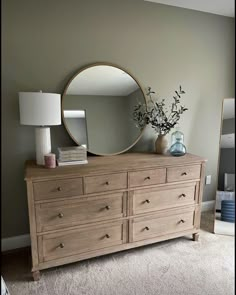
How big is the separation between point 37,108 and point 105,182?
31.1 inches

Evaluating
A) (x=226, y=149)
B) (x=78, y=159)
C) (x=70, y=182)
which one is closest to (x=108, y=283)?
(x=70, y=182)

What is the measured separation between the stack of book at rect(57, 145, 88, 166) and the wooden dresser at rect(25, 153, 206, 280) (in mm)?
95

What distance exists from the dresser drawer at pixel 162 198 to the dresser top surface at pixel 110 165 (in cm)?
24

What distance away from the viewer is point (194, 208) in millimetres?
2324

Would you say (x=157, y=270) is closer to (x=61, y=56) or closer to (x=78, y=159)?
(x=78, y=159)

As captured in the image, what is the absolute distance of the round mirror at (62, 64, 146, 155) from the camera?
2186mm

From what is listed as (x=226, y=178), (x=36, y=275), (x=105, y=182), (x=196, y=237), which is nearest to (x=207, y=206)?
(x=226, y=178)

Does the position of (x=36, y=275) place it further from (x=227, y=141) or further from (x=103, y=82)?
(x=227, y=141)

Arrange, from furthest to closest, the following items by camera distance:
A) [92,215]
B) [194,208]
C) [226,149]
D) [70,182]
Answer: [226,149], [194,208], [92,215], [70,182]

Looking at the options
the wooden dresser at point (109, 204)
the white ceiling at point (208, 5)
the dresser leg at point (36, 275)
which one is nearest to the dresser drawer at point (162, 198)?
the wooden dresser at point (109, 204)

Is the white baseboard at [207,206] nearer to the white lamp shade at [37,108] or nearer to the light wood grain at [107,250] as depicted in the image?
the light wood grain at [107,250]

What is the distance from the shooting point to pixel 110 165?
1927 millimetres

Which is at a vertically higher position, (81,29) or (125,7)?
(125,7)

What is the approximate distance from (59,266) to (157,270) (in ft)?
2.77
